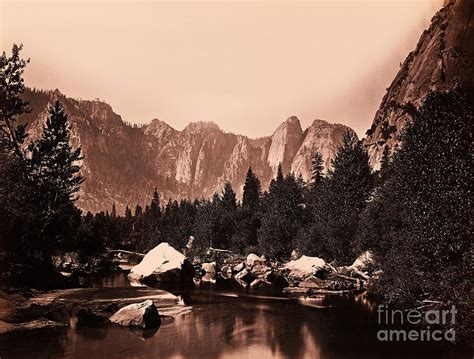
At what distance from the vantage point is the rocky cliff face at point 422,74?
37.1 m

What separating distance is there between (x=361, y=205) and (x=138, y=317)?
3682cm

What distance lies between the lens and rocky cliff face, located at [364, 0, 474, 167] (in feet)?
122

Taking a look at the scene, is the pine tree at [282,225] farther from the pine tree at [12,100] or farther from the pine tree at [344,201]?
the pine tree at [12,100]

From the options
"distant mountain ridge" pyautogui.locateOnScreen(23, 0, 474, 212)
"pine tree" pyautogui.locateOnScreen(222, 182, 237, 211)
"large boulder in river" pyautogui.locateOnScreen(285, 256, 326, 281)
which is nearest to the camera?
"distant mountain ridge" pyautogui.locateOnScreen(23, 0, 474, 212)

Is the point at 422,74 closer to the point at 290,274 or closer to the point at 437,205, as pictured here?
the point at 290,274

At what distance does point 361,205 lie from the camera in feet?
169

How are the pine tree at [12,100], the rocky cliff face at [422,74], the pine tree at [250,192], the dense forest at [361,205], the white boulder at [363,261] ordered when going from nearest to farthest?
the dense forest at [361,205] → the pine tree at [12,100] → the rocky cliff face at [422,74] → the white boulder at [363,261] → the pine tree at [250,192]

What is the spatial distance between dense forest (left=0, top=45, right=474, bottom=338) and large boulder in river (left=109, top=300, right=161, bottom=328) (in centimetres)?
959

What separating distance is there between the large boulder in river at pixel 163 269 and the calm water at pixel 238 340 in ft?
62.3

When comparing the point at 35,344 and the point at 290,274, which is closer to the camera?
the point at 35,344

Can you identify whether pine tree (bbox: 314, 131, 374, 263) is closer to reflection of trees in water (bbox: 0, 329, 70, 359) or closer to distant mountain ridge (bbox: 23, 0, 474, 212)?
distant mountain ridge (bbox: 23, 0, 474, 212)

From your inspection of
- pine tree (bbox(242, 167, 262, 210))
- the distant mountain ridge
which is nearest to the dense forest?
the distant mountain ridge

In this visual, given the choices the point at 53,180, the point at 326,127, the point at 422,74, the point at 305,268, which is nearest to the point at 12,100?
the point at 53,180

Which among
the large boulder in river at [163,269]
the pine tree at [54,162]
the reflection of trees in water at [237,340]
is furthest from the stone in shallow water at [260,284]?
the pine tree at [54,162]
